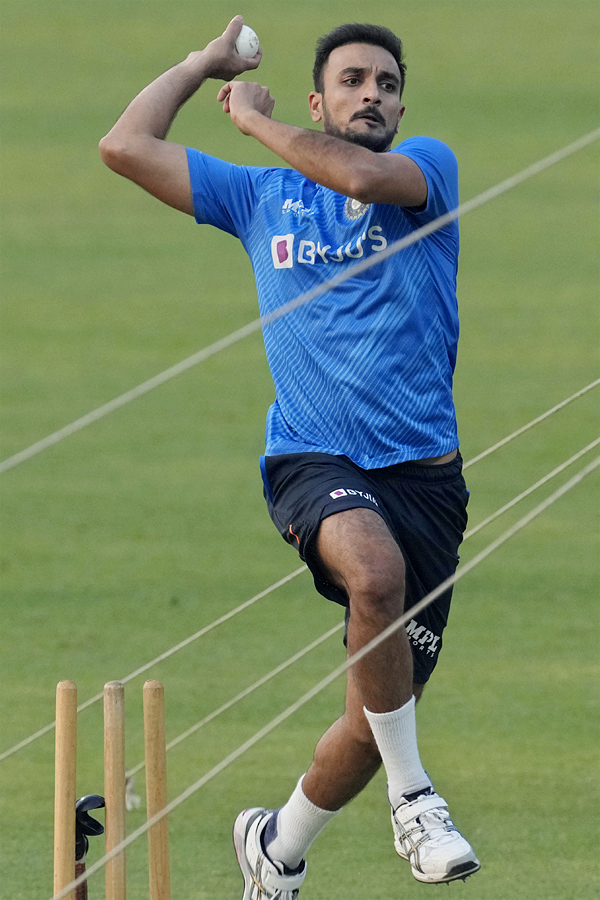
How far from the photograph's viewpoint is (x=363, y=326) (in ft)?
10.5

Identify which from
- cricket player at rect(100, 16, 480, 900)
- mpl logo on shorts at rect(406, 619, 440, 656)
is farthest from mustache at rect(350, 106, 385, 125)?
mpl logo on shorts at rect(406, 619, 440, 656)

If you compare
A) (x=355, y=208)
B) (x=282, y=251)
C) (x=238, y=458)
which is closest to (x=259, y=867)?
(x=282, y=251)

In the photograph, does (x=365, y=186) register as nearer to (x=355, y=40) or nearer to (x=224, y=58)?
(x=355, y=40)

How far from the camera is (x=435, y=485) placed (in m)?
3.34

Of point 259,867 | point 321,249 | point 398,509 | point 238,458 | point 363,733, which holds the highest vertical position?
point 321,249

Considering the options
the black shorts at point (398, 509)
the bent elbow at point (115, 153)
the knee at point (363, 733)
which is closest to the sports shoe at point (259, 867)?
the knee at point (363, 733)

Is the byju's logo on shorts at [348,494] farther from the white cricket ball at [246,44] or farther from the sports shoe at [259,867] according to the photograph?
the white cricket ball at [246,44]

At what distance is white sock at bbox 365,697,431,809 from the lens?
302 cm

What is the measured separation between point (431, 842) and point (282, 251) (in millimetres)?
1314

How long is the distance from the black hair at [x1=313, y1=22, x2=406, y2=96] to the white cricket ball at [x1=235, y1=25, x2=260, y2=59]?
0.50 ft

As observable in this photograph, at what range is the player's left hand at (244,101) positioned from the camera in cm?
321

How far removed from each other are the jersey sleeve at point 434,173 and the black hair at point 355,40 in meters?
0.20

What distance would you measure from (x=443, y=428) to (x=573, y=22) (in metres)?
14.7

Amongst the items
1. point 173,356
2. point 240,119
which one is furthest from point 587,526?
point 240,119
